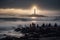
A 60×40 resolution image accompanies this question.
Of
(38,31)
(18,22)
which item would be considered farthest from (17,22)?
(38,31)

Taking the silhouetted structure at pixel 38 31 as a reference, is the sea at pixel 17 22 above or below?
above

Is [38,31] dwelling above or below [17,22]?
below

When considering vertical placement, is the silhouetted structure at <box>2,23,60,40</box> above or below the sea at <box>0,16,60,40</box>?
below

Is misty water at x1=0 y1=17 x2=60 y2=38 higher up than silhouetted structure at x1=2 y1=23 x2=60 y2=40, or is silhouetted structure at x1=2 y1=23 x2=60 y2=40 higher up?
misty water at x1=0 y1=17 x2=60 y2=38

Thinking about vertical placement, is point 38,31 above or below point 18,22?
below

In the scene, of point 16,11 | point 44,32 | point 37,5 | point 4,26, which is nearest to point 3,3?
point 16,11

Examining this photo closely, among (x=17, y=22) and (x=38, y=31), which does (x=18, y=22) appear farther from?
(x=38, y=31)

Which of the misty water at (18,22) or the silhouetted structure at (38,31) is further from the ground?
the misty water at (18,22)

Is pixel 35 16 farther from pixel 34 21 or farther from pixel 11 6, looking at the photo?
pixel 11 6
